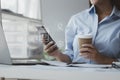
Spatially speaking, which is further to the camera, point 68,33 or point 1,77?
point 68,33

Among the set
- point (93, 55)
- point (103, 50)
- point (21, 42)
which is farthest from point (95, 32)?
point (21, 42)

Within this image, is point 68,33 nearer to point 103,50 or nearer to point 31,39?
point 103,50

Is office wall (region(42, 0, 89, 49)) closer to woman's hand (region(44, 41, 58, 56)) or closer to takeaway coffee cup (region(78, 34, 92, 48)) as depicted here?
woman's hand (region(44, 41, 58, 56))

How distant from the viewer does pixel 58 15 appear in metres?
3.22

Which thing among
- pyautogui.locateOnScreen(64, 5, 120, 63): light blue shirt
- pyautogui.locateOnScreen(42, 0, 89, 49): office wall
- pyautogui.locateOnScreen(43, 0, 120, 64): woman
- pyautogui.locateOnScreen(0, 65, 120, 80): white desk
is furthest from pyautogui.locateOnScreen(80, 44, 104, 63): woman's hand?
pyautogui.locateOnScreen(42, 0, 89, 49): office wall

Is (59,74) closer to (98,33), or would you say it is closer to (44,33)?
(44,33)

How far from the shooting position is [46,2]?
3.25 m

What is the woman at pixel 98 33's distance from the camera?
133 cm

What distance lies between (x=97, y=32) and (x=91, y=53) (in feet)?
0.83

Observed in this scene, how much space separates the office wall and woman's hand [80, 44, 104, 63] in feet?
6.24

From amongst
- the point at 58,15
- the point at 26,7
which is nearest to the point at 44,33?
the point at 58,15

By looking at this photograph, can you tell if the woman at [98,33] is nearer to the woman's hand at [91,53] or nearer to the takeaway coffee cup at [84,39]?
the woman's hand at [91,53]

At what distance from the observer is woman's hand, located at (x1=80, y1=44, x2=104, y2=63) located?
1186mm

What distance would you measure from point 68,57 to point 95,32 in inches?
8.3
